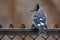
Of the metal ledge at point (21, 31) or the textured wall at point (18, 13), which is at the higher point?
the metal ledge at point (21, 31)

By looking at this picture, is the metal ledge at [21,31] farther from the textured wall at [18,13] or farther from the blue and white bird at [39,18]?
the textured wall at [18,13]

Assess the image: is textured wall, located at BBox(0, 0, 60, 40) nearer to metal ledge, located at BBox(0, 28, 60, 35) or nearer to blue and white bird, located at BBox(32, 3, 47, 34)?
blue and white bird, located at BBox(32, 3, 47, 34)

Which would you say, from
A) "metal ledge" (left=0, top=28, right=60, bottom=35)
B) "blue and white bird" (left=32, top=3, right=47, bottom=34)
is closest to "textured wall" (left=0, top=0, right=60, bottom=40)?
"blue and white bird" (left=32, top=3, right=47, bottom=34)

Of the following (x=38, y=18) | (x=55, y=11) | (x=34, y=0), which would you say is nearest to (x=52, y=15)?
(x=55, y=11)

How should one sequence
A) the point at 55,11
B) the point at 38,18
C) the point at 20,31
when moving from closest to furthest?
the point at 20,31, the point at 38,18, the point at 55,11

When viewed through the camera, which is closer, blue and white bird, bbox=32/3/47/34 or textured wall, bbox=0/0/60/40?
blue and white bird, bbox=32/3/47/34

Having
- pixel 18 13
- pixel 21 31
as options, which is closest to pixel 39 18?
pixel 21 31

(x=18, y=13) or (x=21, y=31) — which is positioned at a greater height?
(x=21, y=31)

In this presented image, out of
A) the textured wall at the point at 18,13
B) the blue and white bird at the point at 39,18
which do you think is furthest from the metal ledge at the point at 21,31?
the textured wall at the point at 18,13

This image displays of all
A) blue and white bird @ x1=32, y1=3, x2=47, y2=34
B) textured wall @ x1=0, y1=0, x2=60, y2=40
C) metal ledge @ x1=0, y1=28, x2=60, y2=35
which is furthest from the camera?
textured wall @ x1=0, y1=0, x2=60, y2=40

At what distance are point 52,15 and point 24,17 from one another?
384 mm

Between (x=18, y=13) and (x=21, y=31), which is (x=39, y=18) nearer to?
(x=21, y=31)

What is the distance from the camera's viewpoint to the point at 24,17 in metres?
3.70

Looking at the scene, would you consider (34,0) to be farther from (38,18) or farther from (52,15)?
(38,18)
